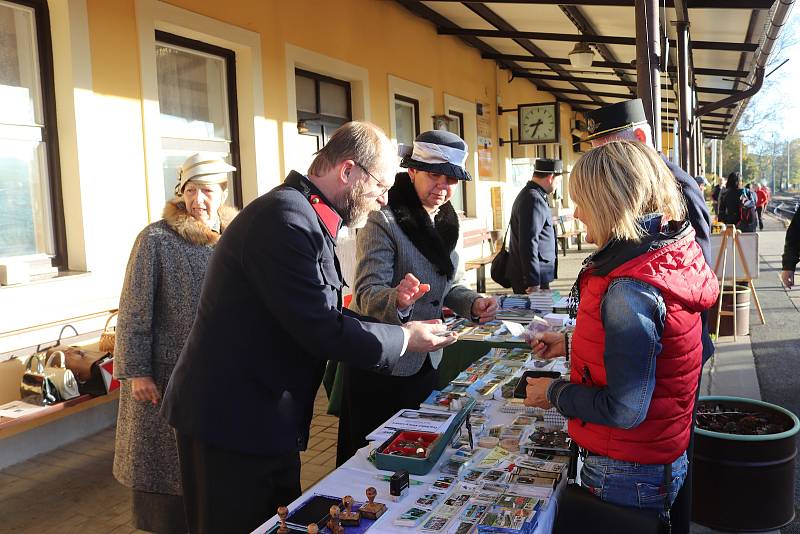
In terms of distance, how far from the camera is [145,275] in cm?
282

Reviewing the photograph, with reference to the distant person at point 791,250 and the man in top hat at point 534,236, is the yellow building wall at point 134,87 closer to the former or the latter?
the man in top hat at point 534,236

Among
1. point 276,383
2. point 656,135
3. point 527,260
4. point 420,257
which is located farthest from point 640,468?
point 527,260

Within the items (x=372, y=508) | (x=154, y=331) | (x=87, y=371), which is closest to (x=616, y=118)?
(x=372, y=508)

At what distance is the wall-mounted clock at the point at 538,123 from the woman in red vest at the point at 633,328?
35.4ft

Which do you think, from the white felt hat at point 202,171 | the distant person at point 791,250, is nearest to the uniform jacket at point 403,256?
the white felt hat at point 202,171

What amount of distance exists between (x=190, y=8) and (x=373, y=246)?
3674mm

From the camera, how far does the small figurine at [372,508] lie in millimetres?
1673

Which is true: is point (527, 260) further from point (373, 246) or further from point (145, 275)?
point (145, 275)

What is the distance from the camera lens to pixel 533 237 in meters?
5.26

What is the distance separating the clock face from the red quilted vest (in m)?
10.8

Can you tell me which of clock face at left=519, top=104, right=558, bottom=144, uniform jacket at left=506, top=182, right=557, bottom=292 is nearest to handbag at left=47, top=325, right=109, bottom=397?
uniform jacket at left=506, top=182, right=557, bottom=292

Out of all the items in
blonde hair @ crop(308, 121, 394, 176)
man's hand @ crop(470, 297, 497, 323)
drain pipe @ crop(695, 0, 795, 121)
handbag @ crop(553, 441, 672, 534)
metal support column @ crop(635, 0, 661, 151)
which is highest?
drain pipe @ crop(695, 0, 795, 121)

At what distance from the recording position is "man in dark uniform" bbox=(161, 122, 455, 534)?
1.69m

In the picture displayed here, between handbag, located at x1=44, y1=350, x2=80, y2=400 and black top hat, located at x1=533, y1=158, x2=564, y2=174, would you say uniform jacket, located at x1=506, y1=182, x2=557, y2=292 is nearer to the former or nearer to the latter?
black top hat, located at x1=533, y1=158, x2=564, y2=174
